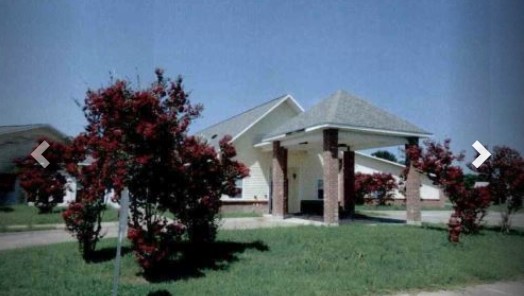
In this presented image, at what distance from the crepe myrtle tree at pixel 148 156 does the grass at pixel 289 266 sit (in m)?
1.14

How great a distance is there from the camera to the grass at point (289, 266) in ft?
27.4

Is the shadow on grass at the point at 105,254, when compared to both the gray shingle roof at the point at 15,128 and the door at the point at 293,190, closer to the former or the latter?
the door at the point at 293,190

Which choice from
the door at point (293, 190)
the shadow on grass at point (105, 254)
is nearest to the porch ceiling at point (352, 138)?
the door at point (293, 190)

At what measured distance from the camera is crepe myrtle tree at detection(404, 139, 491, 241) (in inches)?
605

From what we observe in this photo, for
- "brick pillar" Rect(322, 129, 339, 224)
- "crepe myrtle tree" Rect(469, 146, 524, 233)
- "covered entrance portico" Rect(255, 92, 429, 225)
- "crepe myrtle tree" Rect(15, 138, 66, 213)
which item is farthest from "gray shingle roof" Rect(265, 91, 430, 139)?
"crepe myrtle tree" Rect(15, 138, 66, 213)

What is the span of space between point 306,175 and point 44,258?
17.2 metres

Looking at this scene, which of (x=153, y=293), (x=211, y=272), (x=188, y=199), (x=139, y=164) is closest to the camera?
(x=153, y=293)

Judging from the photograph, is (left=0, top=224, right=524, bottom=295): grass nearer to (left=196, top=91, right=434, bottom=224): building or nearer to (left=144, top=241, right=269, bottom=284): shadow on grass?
(left=144, top=241, right=269, bottom=284): shadow on grass

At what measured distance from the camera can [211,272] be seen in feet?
31.7

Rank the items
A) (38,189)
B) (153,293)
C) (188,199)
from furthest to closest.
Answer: (38,189)
(188,199)
(153,293)

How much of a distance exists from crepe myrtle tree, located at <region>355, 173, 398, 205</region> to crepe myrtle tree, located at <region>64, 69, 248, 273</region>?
91.0ft

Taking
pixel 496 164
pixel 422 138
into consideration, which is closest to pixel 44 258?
pixel 422 138

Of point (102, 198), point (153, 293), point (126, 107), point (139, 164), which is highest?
point (126, 107)

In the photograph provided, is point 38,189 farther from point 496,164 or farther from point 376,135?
point 496,164
